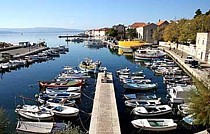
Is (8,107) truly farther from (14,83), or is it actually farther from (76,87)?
(14,83)

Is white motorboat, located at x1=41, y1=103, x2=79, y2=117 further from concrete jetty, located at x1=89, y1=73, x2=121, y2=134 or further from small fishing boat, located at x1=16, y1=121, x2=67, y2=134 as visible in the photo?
small fishing boat, located at x1=16, y1=121, x2=67, y2=134

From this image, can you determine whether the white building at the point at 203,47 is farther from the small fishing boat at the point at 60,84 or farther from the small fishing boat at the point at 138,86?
the small fishing boat at the point at 60,84

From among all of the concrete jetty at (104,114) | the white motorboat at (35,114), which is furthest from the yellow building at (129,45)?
the white motorboat at (35,114)

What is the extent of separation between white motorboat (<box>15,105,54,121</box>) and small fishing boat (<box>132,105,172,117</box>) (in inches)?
293

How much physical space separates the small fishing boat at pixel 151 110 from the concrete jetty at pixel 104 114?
7.21ft

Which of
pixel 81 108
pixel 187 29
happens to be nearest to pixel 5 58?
pixel 81 108

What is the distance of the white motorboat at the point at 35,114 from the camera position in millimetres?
22672

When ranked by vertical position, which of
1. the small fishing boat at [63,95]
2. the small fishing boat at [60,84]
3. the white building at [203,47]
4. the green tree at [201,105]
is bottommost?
the small fishing boat at [63,95]

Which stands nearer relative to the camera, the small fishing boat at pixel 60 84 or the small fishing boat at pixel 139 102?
the small fishing boat at pixel 139 102

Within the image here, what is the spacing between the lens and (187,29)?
67000mm

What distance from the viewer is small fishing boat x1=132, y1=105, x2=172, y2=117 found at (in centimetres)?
2403

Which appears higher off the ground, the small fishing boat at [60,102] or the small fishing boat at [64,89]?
the small fishing boat at [64,89]

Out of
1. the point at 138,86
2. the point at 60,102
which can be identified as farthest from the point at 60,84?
the point at 138,86

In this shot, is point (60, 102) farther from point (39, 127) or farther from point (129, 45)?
point (129, 45)
